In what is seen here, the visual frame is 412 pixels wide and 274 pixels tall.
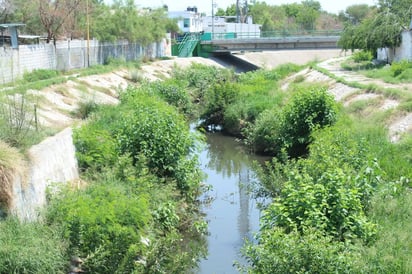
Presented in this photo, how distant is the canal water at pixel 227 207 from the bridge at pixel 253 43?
37386 millimetres

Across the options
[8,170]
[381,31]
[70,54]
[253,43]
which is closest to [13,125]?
[8,170]

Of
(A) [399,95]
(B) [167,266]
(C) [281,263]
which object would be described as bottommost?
(B) [167,266]

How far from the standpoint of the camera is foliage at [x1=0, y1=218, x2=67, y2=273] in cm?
898

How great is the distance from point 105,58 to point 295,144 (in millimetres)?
27047

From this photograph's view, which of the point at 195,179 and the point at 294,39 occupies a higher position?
the point at 294,39

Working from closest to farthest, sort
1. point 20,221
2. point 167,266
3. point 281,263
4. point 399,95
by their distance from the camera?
point 281,263, point 20,221, point 167,266, point 399,95

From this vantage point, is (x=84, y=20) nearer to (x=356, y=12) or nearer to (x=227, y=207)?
(x=227, y=207)

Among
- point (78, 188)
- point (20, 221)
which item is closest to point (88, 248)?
point (20, 221)

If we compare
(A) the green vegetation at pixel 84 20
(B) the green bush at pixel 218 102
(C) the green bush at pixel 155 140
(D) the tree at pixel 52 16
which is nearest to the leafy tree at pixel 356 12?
(A) the green vegetation at pixel 84 20

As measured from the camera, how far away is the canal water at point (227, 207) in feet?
43.1

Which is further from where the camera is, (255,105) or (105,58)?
(105,58)

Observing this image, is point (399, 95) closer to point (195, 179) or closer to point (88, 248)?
point (195, 179)

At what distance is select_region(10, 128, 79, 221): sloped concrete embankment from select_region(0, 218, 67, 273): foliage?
0.53 m

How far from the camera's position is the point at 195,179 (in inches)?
608
